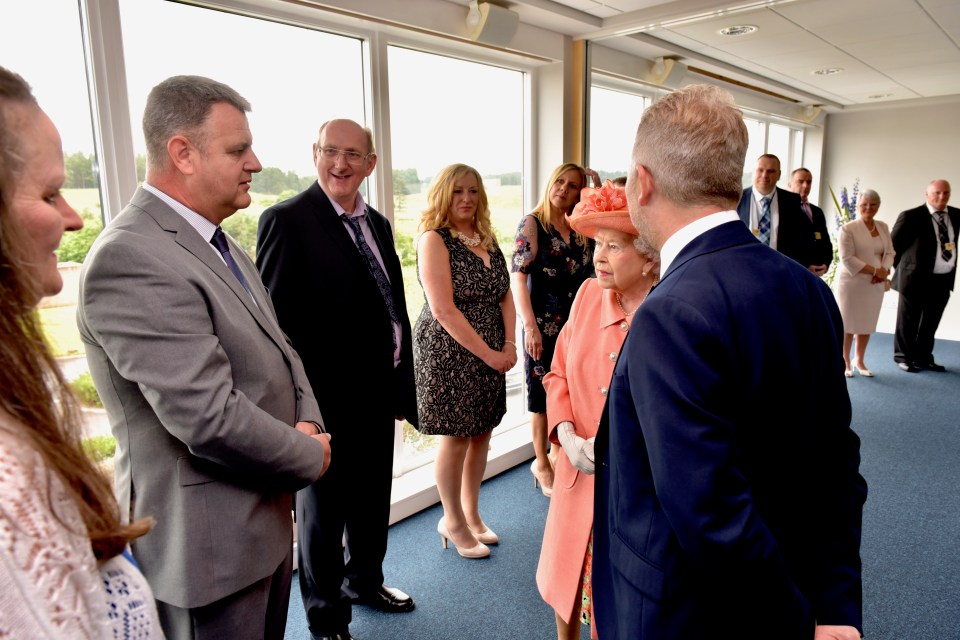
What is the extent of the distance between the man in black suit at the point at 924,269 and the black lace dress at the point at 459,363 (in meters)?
5.16

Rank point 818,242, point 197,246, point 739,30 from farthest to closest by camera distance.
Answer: point 818,242 → point 739,30 → point 197,246

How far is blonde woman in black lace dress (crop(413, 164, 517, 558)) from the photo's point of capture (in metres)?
2.60

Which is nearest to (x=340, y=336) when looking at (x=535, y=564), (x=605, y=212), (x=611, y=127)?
(x=605, y=212)

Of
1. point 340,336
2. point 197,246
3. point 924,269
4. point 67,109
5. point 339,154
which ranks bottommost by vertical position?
point 924,269

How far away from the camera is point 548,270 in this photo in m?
3.18

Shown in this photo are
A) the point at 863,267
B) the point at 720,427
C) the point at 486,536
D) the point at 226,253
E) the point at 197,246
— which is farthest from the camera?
the point at 863,267

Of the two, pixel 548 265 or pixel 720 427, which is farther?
pixel 548 265

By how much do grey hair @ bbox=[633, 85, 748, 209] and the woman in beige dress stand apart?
5.37m

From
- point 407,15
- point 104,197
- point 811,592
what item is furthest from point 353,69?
point 811,592

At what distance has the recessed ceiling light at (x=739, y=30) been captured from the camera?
3701mm

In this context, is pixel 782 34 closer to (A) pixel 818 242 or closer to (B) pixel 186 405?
(A) pixel 818 242

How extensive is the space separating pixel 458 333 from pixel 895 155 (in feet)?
23.1

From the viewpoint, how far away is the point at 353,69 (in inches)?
117

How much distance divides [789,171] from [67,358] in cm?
798
